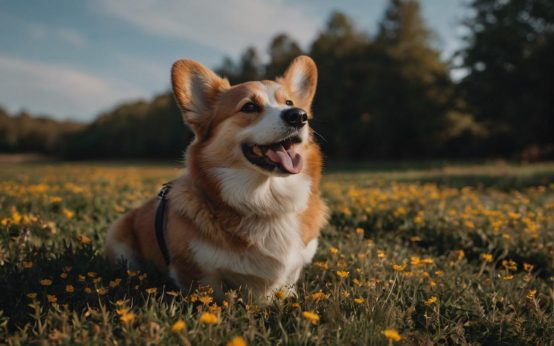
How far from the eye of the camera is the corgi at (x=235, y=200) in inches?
106

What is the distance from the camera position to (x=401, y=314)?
2.29 m

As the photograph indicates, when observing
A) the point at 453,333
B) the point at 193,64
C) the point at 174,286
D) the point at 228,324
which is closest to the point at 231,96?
the point at 193,64

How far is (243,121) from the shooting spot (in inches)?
123

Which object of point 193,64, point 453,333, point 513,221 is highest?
point 193,64

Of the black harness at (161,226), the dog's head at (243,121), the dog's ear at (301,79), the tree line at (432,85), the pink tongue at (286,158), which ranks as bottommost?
the black harness at (161,226)

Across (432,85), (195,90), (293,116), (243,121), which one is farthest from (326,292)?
(432,85)

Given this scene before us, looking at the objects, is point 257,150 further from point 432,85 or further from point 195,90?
point 432,85

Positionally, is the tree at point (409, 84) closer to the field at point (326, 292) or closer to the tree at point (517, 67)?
the tree at point (517, 67)

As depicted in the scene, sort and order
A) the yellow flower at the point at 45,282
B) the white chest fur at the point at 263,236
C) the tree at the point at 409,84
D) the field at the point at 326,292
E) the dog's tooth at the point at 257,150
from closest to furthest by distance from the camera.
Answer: the field at the point at 326,292 → the yellow flower at the point at 45,282 → the white chest fur at the point at 263,236 → the dog's tooth at the point at 257,150 → the tree at the point at 409,84

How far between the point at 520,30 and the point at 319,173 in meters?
22.6

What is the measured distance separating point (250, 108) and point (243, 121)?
0.42 ft

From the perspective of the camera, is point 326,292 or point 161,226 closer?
point 326,292

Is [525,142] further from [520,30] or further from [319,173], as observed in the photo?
[319,173]

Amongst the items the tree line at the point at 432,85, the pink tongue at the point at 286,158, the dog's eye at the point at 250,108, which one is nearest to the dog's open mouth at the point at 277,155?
the pink tongue at the point at 286,158
